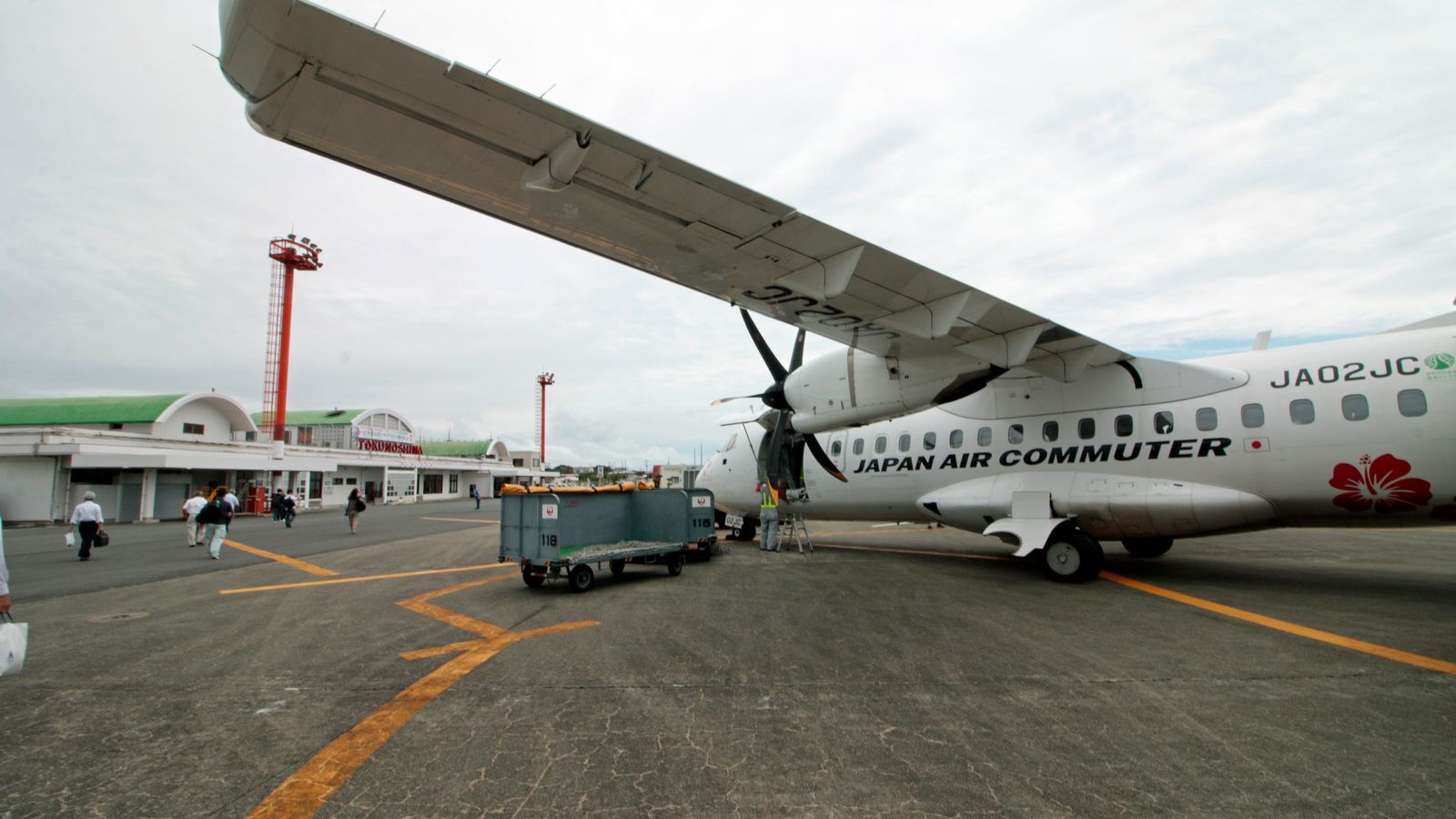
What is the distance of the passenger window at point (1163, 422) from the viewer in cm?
920

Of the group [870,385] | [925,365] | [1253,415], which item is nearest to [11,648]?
[870,385]

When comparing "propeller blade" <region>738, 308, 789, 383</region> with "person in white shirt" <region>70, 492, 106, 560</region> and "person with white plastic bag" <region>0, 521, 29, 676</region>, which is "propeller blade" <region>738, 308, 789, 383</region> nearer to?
"person with white plastic bag" <region>0, 521, 29, 676</region>

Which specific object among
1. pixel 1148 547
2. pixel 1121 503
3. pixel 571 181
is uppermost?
pixel 571 181

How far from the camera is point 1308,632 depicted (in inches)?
252

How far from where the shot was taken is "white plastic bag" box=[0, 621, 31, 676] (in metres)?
3.33

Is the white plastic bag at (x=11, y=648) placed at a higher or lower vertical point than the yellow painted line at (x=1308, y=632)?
higher

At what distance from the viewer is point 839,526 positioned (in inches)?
900

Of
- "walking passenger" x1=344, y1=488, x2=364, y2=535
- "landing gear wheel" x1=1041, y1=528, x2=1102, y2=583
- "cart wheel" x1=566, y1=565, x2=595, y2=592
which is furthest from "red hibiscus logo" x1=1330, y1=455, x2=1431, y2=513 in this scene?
"walking passenger" x1=344, y1=488, x2=364, y2=535

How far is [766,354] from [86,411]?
44.2 metres

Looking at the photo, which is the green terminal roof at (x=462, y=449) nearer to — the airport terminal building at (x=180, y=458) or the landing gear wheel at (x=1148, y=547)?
the airport terminal building at (x=180, y=458)

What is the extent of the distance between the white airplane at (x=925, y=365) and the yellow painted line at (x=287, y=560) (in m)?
8.87

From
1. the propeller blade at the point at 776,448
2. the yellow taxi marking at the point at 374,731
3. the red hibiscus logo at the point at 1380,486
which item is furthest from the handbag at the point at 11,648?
the red hibiscus logo at the point at 1380,486

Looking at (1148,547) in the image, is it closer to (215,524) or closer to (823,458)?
(823,458)

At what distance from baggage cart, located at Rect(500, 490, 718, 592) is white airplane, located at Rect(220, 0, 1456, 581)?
202 centimetres
